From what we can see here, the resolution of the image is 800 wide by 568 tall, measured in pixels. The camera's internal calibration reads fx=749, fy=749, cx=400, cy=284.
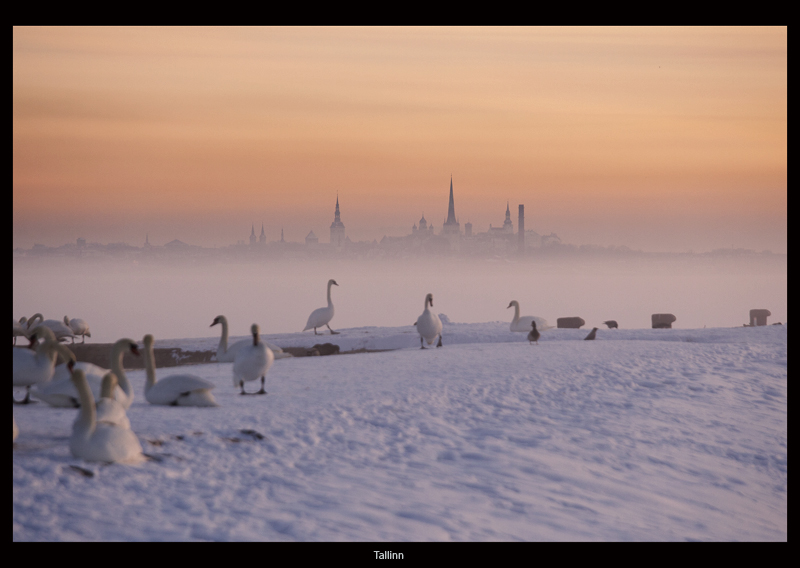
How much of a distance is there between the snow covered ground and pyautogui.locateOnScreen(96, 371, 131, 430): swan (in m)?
0.47

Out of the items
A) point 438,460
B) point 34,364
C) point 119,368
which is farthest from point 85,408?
point 438,460

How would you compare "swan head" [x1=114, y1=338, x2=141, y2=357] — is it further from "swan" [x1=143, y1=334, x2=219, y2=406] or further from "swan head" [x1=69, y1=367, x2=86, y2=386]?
"swan head" [x1=69, y1=367, x2=86, y2=386]

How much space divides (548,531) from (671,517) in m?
1.95

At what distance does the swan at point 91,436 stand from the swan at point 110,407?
0.15 metres

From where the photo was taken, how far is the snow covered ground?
283 inches

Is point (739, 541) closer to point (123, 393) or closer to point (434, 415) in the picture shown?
point (434, 415)

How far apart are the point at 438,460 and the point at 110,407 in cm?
391

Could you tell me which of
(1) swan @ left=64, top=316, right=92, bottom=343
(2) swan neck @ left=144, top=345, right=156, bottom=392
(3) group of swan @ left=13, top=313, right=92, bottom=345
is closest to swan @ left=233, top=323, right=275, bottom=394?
(2) swan neck @ left=144, top=345, right=156, bottom=392

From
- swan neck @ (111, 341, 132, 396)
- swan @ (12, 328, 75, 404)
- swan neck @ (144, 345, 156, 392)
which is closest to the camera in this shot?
swan @ (12, 328, 75, 404)

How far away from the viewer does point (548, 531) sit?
7.61 m

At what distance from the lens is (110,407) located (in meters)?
8.19

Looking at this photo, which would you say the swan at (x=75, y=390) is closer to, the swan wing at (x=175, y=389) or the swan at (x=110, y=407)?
the swan at (x=110, y=407)

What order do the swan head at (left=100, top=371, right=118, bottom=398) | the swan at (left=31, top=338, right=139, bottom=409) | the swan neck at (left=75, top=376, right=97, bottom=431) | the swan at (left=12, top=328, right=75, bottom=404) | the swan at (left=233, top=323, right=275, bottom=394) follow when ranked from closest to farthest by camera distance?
the swan neck at (left=75, top=376, right=97, bottom=431) → the swan head at (left=100, top=371, right=118, bottom=398) → the swan at (left=31, top=338, right=139, bottom=409) → the swan at (left=12, top=328, right=75, bottom=404) → the swan at (left=233, top=323, right=275, bottom=394)
